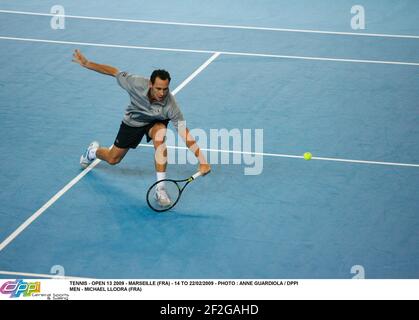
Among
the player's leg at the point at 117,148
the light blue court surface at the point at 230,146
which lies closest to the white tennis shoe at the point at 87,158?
the player's leg at the point at 117,148

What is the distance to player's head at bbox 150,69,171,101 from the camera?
7504mm

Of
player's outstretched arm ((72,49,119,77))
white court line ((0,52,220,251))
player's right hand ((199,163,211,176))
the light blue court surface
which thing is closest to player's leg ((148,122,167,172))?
the light blue court surface

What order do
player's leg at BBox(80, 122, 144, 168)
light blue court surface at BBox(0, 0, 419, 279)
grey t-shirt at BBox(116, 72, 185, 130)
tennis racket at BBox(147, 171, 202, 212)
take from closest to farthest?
light blue court surface at BBox(0, 0, 419, 279) → tennis racket at BBox(147, 171, 202, 212) → grey t-shirt at BBox(116, 72, 185, 130) → player's leg at BBox(80, 122, 144, 168)

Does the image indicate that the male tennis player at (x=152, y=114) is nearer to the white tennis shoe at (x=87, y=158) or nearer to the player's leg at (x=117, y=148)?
the player's leg at (x=117, y=148)

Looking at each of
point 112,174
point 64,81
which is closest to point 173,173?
point 112,174

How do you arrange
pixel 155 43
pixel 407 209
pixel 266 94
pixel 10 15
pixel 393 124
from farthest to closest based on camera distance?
pixel 10 15
pixel 155 43
pixel 266 94
pixel 393 124
pixel 407 209

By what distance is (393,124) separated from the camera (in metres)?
9.88

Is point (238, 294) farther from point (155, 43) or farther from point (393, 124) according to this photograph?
point (155, 43)

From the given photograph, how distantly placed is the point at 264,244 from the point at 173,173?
5.94 ft

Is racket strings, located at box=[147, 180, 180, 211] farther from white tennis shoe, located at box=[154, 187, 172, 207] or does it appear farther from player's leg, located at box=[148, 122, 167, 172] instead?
player's leg, located at box=[148, 122, 167, 172]

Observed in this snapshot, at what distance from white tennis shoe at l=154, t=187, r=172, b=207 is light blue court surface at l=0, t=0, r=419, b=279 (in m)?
0.12

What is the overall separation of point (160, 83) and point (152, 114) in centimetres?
53

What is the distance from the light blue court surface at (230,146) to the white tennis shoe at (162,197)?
0.12 meters

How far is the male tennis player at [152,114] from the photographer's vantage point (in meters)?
7.62
